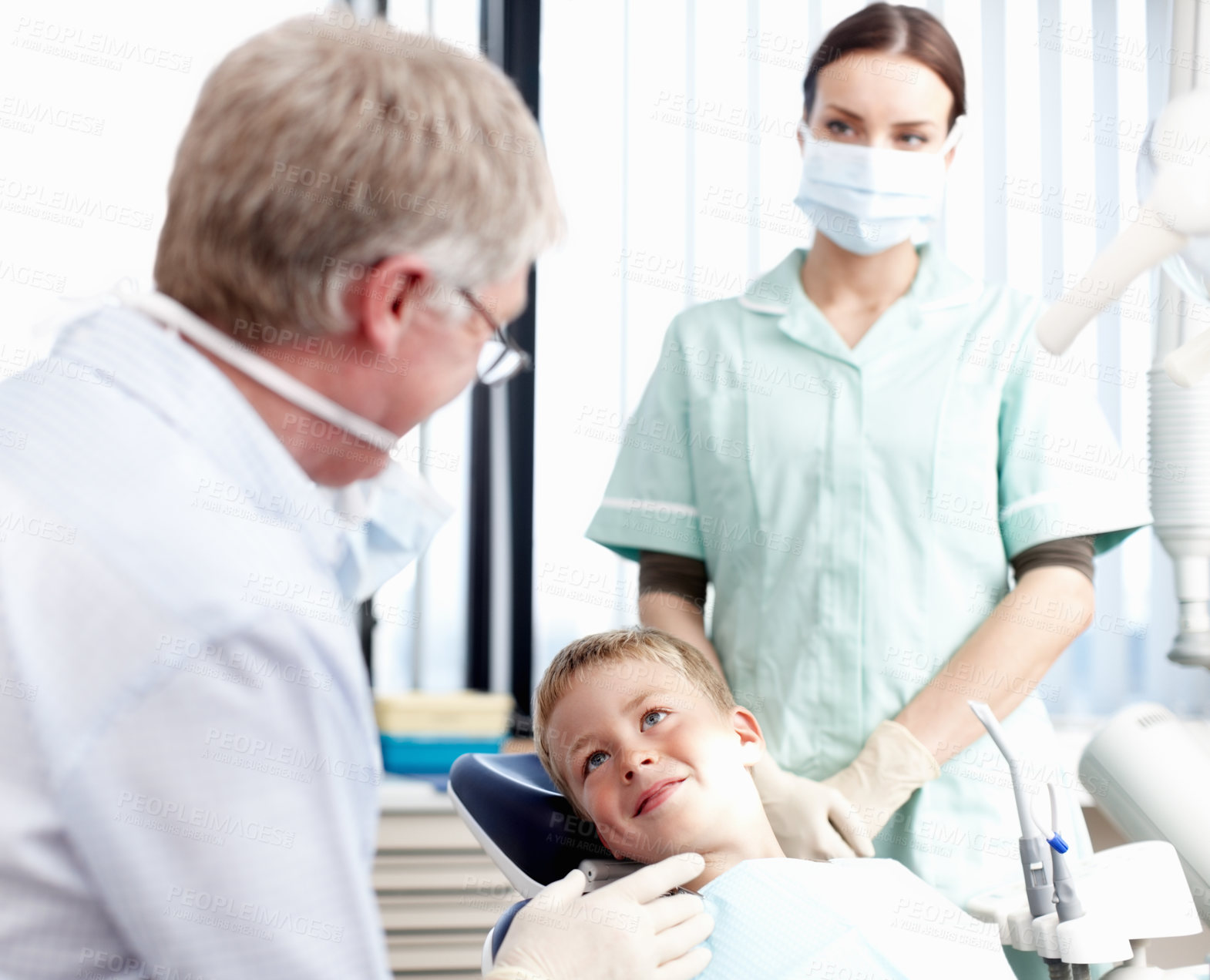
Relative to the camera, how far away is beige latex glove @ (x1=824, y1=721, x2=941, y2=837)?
1292 millimetres

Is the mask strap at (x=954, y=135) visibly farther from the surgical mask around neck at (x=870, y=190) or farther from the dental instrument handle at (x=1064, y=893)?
the dental instrument handle at (x=1064, y=893)

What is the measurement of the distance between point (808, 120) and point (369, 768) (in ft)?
3.98

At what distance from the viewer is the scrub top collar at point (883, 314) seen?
1.50 metres

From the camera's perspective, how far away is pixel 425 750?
7.86ft

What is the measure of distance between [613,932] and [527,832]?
0.25 m

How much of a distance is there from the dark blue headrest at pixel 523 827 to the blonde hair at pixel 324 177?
68 cm

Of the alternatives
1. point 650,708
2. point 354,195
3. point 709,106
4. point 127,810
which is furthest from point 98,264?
point 127,810

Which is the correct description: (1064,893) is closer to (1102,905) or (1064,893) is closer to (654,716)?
(1102,905)

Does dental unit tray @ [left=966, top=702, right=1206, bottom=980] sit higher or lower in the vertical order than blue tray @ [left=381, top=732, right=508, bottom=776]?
higher

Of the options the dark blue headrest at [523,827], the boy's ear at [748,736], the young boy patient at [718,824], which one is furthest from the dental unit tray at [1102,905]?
the dark blue headrest at [523,827]

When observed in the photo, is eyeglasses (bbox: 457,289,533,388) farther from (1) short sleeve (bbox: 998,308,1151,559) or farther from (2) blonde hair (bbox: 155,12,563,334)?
(1) short sleeve (bbox: 998,308,1151,559)

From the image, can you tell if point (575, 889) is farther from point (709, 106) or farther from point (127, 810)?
point (709, 106)

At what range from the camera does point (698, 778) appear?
1.23 meters

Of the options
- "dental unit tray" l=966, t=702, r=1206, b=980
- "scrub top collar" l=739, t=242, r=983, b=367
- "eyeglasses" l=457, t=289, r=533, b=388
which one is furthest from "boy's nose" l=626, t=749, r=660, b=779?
"scrub top collar" l=739, t=242, r=983, b=367
